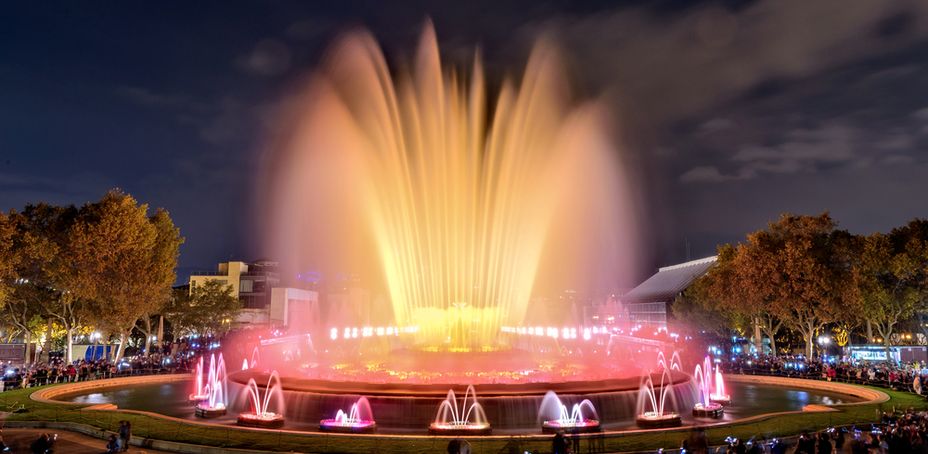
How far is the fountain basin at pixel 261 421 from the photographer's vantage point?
74.4 feet

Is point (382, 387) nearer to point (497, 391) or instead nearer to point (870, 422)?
point (497, 391)

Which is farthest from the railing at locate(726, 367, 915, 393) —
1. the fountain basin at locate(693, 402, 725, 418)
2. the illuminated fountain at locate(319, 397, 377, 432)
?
the illuminated fountain at locate(319, 397, 377, 432)

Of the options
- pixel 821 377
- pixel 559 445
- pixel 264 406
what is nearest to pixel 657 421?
pixel 559 445

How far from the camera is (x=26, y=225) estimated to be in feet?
162

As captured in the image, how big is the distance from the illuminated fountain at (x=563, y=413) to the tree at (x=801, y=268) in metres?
42.4

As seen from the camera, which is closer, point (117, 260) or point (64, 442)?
point (64, 442)

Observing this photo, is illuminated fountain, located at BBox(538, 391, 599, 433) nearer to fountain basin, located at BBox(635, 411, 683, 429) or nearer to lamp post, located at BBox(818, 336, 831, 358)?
fountain basin, located at BBox(635, 411, 683, 429)

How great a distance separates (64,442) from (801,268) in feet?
190

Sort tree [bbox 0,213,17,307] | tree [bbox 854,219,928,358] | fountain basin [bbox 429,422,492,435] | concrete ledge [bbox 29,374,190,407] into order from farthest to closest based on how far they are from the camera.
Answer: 1. tree [bbox 854,219,928,358]
2. tree [bbox 0,213,17,307]
3. concrete ledge [bbox 29,374,190,407]
4. fountain basin [bbox 429,422,492,435]

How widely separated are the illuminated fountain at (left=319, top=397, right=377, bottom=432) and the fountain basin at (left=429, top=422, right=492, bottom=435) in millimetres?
2308

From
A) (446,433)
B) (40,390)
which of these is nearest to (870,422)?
(446,433)

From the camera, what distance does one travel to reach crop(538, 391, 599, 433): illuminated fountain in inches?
872

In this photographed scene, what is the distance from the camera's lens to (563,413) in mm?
22875

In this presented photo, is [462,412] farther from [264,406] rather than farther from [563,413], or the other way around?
[264,406]
